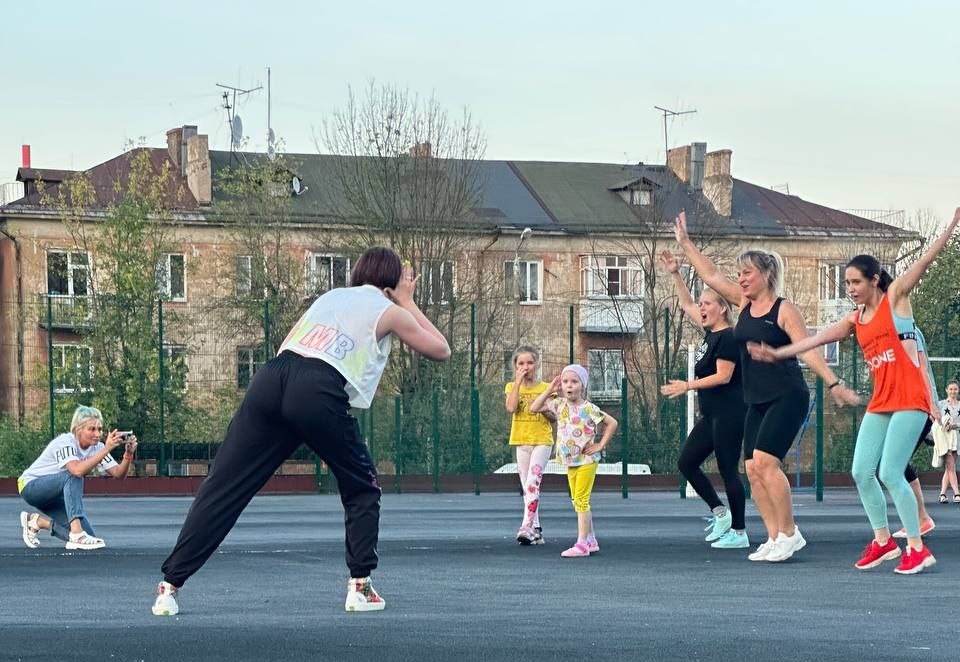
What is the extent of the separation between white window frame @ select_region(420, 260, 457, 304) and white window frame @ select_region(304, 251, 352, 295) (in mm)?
2067

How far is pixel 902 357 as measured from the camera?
9133mm

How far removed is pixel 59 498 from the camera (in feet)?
40.8

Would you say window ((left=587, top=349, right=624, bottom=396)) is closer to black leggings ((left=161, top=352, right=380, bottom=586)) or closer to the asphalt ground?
the asphalt ground

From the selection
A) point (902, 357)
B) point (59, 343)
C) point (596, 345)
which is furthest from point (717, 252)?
point (902, 357)

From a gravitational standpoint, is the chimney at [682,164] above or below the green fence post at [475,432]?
above

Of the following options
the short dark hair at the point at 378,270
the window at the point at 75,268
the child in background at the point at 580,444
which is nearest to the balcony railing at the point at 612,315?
the window at the point at 75,268

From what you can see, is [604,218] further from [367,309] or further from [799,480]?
[367,309]

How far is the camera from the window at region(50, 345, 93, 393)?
31531mm

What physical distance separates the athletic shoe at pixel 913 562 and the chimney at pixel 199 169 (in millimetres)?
43453

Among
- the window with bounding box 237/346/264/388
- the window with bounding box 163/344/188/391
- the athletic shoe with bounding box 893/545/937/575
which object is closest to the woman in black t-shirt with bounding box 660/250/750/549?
the athletic shoe with bounding box 893/545/937/575

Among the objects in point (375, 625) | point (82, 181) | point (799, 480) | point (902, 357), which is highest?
point (82, 181)

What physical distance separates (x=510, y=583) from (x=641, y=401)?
17.2 meters

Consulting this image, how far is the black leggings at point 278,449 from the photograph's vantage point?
6.91 metres

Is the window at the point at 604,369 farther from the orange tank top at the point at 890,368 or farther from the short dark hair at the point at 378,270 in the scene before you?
the short dark hair at the point at 378,270
